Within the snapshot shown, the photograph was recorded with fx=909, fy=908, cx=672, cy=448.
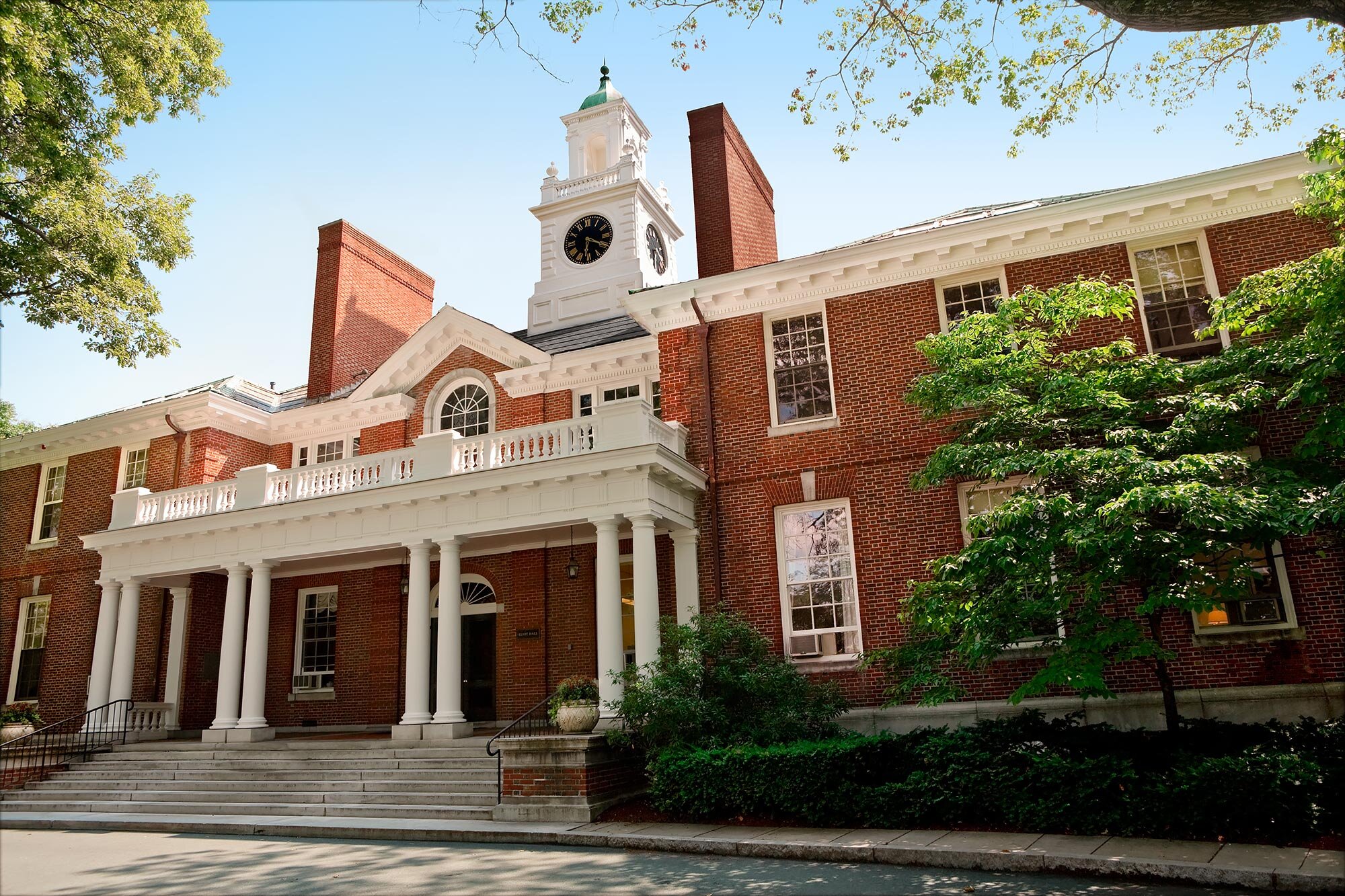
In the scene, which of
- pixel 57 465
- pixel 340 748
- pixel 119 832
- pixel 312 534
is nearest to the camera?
pixel 119 832

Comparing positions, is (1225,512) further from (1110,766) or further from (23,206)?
(23,206)

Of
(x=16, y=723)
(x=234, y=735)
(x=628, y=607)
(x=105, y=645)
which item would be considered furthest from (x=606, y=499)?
(x=16, y=723)

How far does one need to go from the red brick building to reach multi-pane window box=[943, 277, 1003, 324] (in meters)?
0.05

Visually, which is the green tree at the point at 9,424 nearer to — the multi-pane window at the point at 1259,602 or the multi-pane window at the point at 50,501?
the multi-pane window at the point at 50,501

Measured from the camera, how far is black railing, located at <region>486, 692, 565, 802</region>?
1220cm

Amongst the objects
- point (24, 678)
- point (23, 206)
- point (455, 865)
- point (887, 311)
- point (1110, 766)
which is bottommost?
point (455, 865)

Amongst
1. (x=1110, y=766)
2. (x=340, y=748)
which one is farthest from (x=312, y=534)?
(x=1110, y=766)

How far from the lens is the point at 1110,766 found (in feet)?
30.2

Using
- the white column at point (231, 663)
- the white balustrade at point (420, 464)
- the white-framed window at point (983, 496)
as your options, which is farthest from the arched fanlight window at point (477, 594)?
the white-framed window at point (983, 496)

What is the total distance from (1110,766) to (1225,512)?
2.80 metres

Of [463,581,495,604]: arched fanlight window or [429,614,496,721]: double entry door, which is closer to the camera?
[429,614,496,721]: double entry door

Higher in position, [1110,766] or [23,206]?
[23,206]

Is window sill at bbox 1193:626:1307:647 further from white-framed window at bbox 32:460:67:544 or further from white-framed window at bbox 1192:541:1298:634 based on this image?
white-framed window at bbox 32:460:67:544

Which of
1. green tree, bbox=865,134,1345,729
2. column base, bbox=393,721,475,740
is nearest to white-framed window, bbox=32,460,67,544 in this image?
column base, bbox=393,721,475,740
